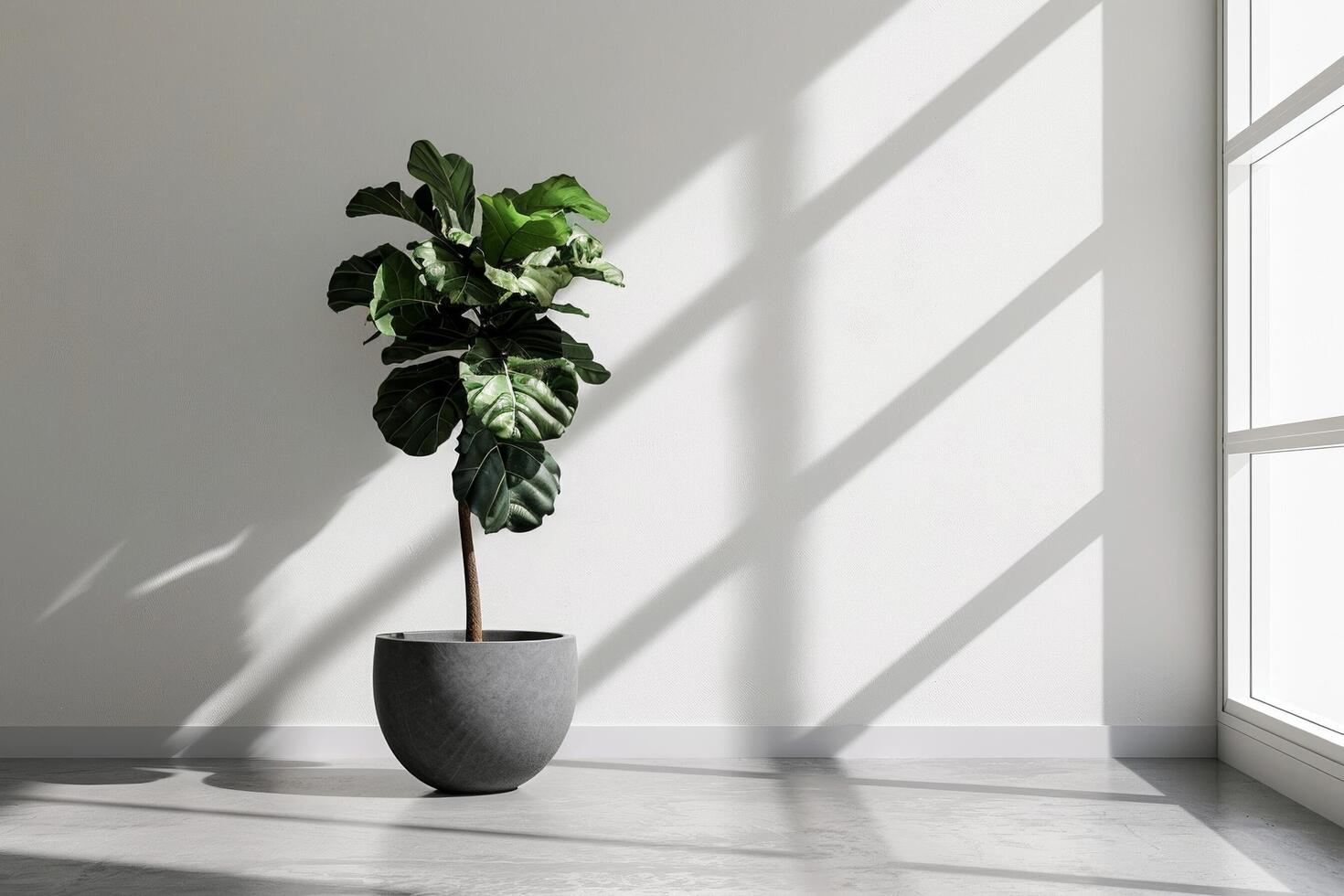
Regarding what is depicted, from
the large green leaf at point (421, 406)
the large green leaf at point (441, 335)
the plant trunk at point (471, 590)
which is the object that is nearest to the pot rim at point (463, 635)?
the plant trunk at point (471, 590)

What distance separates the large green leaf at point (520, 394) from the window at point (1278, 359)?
174 centimetres

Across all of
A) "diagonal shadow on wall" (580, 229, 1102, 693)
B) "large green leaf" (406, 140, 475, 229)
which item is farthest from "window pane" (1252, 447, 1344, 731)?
"large green leaf" (406, 140, 475, 229)

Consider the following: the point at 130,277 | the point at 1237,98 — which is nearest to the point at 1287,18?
the point at 1237,98

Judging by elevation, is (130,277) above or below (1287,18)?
below

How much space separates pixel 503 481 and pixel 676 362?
0.77 meters

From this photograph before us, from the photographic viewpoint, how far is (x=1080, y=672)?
3285 mm

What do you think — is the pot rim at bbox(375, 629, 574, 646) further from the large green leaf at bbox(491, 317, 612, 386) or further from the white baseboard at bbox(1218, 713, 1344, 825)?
the white baseboard at bbox(1218, 713, 1344, 825)

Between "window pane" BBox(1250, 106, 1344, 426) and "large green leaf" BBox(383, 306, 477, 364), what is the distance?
2.09 metres

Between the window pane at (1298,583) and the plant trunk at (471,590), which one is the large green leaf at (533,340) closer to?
the plant trunk at (471,590)

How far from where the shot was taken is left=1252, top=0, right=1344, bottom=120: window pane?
3.09 m

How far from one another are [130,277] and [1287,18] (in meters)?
3.20

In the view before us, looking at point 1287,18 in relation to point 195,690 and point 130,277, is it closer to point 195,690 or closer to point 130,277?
point 130,277

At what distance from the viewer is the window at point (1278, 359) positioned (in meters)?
3.01

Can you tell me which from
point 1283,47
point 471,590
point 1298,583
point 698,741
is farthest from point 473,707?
point 1283,47
